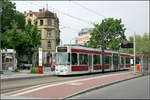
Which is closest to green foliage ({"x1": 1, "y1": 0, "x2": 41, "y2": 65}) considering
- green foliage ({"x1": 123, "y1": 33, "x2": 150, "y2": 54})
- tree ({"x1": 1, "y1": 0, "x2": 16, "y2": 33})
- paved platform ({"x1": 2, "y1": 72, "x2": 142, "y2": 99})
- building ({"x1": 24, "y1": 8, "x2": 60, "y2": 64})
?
tree ({"x1": 1, "y1": 0, "x2": 16, "y2": 33})

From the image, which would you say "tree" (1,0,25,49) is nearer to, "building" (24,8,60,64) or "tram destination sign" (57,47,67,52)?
"building" (24,8,60,64)

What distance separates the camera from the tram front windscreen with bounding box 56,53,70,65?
22.7 meters

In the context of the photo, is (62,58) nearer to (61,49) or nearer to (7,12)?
(61,49)

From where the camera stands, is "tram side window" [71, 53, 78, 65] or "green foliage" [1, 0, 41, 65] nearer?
"tram side window" [71, 53, 78, 65]

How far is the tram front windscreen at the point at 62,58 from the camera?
22702mm

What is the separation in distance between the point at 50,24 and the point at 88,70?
33215 millimetres

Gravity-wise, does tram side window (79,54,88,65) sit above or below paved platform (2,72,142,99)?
above

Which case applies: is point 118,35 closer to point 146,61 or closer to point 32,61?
point 32,61

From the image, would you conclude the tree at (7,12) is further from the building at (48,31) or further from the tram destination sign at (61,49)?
the tram destination sign at (61,49)

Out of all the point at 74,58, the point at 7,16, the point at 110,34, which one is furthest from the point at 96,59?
the point at 110,34

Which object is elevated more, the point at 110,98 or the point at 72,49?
the point at 72,49

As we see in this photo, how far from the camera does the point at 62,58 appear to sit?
905 inches

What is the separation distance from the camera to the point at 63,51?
75.0 feet

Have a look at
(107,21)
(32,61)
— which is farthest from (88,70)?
(107,21)
